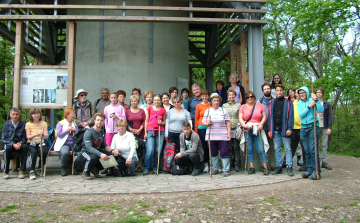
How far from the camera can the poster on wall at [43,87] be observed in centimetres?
742

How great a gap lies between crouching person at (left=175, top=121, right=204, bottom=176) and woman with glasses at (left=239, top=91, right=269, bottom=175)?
3.47ft

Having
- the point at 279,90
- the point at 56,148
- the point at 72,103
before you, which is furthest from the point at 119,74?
the point at 279,90

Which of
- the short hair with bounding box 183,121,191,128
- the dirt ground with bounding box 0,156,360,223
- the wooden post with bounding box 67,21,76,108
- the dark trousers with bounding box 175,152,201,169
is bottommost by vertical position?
the dirt ground with bounding box 0,156,360,223

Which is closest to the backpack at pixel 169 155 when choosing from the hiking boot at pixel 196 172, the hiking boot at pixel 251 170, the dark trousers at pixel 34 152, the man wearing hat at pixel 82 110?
the hiking boot at pixel 196 172

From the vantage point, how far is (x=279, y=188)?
5.27 metres

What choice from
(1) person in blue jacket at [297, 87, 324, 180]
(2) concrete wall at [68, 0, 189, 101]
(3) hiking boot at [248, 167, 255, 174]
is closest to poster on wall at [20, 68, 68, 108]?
(2) concrete wall at [68, 0, 189, 101]

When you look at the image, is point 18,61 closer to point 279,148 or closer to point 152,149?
point 152,149

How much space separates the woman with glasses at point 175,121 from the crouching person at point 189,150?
331mm

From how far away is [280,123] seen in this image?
261 inches

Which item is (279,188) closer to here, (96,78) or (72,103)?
(72,103)

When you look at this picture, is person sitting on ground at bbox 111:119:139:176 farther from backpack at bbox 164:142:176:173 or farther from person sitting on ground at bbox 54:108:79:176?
person sitting on ground at bbox 54:108:79:176

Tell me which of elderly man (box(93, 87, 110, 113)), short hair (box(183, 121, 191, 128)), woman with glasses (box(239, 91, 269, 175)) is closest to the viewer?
short hair (box(183, 121, 191, 128))

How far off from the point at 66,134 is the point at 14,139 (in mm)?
1030

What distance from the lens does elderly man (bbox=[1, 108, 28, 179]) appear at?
638cm
